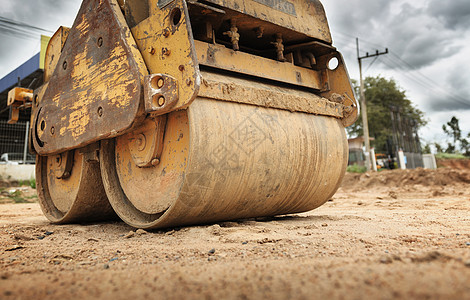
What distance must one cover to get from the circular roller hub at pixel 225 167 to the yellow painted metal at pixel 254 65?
14.4 inches

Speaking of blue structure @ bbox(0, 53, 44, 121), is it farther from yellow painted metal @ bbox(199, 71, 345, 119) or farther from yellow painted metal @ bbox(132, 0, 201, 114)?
yellow painted metal @ bbox(199, 71, 345, 119)

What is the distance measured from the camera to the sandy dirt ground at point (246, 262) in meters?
1.12

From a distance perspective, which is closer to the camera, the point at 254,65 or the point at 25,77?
the point at 254,65

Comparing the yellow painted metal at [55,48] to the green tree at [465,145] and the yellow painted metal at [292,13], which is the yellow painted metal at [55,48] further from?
the green tree at [465,145]

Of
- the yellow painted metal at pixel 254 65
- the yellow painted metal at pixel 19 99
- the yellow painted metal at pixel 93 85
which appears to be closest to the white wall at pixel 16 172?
the yellow painted metal at pixel 19 99

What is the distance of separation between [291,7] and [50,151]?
2365mm

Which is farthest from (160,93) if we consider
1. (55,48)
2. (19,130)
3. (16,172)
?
(19,130)

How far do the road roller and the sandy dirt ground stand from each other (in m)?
0.30

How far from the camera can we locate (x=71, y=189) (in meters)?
3.40

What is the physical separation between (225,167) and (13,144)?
12652 mm

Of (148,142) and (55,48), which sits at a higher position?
(55,48)

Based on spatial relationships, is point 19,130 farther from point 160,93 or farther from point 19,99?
point 160,93

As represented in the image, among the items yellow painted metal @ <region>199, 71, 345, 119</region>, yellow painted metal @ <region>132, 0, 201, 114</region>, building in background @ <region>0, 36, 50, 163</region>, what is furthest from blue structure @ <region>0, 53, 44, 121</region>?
yellow painted metal @ <region>199, 71, 345, 119</region>

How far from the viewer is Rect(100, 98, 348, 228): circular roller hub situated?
7.67 feet
